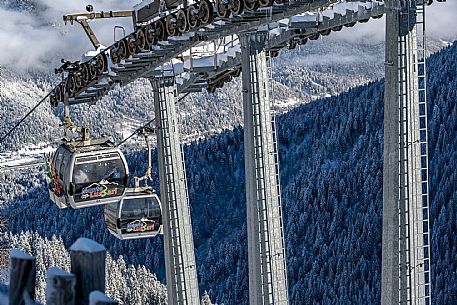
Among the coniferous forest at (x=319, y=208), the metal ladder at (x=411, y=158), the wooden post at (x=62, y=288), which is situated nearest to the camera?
the wooden post at (x=62, y=288)

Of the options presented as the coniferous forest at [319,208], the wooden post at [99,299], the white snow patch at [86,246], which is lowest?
the coniferous forest at [319,208]

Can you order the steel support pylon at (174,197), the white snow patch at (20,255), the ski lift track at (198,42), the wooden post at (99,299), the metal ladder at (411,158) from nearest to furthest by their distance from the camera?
the wooden post at (99,299) → the white snow patch at (20,255) → the metal ladder at (411,158) → the ski lift track at (198,42) → the steel support pylon at (174,197)


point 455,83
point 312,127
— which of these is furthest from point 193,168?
point 455,83

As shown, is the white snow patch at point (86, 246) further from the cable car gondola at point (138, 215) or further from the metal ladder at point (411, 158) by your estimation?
the cable car gondola at point (138, 215)

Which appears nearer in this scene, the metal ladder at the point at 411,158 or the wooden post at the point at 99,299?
the wooden post at the point at 99,299

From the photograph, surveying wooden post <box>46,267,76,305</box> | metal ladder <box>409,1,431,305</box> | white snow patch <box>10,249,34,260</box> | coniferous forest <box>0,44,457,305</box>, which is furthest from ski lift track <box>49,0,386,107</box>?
coniferous forest <box>0,44,457,305</box>

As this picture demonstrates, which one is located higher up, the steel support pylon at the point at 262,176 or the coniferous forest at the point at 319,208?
the steel support pylon at the point at 262,176

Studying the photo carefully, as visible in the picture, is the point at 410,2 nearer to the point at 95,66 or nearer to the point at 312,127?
the point at 95,66

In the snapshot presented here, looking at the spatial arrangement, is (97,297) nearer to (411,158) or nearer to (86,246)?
(86,246)

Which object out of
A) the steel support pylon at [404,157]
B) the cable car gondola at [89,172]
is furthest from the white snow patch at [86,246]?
the cable car gondola at [89,172]
